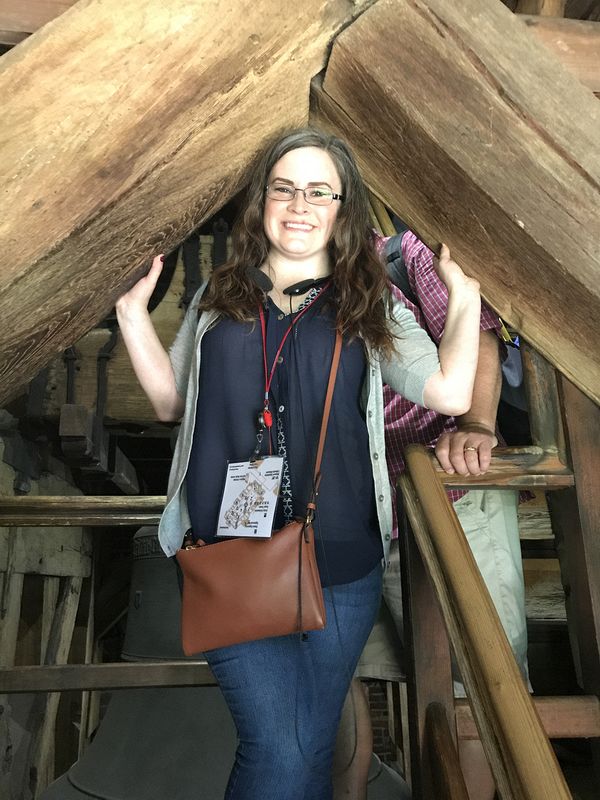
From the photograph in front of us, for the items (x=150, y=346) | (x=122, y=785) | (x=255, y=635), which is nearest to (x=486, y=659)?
(x=255, y=635)

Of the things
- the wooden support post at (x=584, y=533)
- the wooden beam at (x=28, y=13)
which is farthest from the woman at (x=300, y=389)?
the wooden beam at (x=28, y=13)

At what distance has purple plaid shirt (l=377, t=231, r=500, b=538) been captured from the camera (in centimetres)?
214

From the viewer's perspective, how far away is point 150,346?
1.77 meters

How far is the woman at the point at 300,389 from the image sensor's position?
1.56 m

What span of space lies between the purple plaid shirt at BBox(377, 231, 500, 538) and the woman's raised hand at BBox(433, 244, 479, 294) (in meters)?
Result: 0.32

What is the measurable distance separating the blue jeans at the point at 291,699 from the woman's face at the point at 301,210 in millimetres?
753

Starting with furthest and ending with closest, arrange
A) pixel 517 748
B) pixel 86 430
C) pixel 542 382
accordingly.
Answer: pixel 86 430, pixel 542 382, pixel 517 748

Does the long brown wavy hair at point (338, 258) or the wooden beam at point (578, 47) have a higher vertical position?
the wooden beam at point (578, 47)

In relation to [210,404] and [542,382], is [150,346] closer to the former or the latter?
[210,404]

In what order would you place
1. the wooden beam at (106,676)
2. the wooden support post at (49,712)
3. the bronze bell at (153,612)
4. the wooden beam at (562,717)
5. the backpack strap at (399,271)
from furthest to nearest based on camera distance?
the wooden support post at (49,712), the bronze bell at (153,612), the wooden beam at (106,676), the backpack strap at (399,271), the wooden beam at (562,717)

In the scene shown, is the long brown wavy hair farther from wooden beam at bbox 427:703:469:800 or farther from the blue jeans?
wooden beam at bbox 427:703:469:800

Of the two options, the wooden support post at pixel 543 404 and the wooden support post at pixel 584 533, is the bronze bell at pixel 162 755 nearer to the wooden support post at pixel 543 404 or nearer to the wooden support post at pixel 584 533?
the wooden support post at pixel 584 533

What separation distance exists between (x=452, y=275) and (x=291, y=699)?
97cm

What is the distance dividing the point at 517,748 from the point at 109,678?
189 cm
